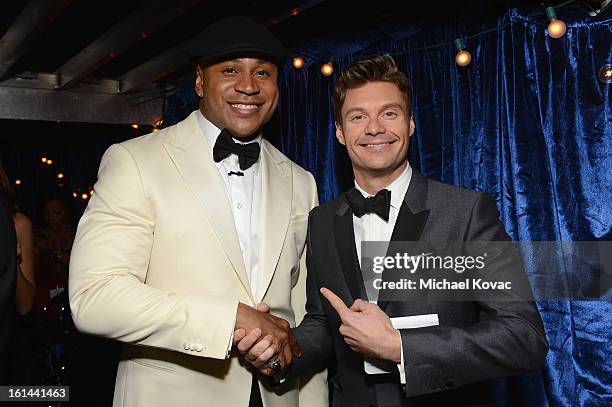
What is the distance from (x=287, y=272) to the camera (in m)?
1.99

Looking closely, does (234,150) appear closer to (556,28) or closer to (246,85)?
(246,85)

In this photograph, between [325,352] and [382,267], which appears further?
[325,352]

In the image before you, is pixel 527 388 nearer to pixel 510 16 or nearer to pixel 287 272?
pixel 287 272

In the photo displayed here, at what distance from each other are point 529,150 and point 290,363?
1.38 m

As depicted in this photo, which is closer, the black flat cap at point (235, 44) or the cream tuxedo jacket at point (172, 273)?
the cream tuxedo jacket at point (172, 273)

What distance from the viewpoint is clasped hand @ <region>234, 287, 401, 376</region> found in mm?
1572

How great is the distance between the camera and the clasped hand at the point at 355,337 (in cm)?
157

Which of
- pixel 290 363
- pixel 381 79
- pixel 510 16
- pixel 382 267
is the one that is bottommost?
pixel 290 363

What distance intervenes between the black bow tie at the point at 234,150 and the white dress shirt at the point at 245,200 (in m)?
0.04

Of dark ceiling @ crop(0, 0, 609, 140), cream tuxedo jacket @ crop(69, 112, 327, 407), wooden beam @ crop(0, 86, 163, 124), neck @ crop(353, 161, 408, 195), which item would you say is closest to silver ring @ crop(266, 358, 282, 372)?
cream tuxedo jacket @ crop(69, 112, 327, 407)

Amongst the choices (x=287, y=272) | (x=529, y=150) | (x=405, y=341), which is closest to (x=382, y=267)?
(x=405, y=341)

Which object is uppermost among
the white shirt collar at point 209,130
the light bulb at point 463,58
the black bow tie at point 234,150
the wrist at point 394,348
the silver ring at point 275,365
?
the light bulb at point 463,58

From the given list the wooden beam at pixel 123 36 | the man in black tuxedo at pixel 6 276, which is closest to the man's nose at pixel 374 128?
the man in black tuxedo at pixel 6 276

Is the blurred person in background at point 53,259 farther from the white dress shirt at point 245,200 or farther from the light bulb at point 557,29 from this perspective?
the light bulb at point 557,29
